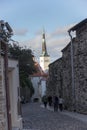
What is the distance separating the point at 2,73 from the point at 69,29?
2636cm

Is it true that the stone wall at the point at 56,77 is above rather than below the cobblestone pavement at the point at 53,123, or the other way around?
above

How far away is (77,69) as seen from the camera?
40.8 metres

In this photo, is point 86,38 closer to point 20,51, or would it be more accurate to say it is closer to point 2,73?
point 20,51

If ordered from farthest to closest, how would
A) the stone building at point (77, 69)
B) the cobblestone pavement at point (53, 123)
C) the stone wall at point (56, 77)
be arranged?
1. the stone wall at point (56, 77)
2. the stone building at point (77, 69)
3. the cobblestone pavement at point (53, 123)

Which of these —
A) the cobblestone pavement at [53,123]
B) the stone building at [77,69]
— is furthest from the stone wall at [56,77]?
the cobblestone pavement at [53,123]

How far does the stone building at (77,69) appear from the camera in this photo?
38.4 meters

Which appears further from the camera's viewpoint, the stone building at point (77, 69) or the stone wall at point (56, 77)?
the stone wall at point (56, 77)

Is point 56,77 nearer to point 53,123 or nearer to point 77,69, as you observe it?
point 77,69

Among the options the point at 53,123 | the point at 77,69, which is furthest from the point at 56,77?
the point at 53,123

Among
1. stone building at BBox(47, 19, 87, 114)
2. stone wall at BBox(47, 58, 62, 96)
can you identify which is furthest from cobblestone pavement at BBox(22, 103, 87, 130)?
stone wall at BBox(47, 58, 62, 96)

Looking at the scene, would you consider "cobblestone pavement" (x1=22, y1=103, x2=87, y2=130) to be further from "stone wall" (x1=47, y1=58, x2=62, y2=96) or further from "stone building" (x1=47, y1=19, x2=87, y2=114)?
"stone wall" (x1=47, y1=58, x2=62, y2=96)

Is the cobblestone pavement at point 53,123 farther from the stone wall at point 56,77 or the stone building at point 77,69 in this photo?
the stone wall at point 56,77

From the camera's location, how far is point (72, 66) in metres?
42.2

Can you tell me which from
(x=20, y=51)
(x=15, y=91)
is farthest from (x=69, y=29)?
(x=15, y=91)
